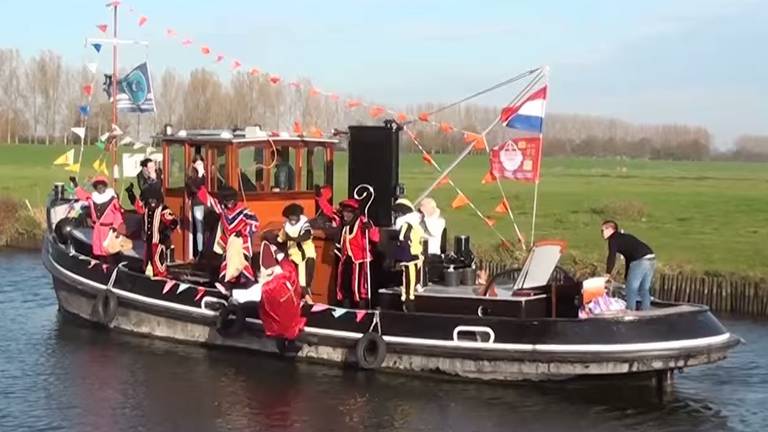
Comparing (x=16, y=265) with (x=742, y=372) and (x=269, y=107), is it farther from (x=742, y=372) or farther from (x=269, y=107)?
(x=742, y=372)

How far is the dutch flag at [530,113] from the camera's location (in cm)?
1365

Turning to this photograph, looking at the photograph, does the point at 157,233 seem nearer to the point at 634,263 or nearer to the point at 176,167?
the point at 176,167

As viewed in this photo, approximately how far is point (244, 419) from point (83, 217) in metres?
8.07

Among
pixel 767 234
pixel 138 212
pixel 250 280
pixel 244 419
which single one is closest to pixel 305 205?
pixel 250 280

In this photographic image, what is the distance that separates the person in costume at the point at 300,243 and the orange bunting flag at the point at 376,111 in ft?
6.29

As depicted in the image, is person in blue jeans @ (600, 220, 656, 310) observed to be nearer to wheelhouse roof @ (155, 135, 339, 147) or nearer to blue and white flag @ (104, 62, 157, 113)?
wheelhouse roof @ (155, 135, 339, 147)

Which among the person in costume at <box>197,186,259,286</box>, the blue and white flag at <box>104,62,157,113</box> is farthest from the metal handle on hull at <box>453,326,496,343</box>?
the blue and white flag at <box>104,62,157,113</box>

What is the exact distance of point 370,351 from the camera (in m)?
13.4

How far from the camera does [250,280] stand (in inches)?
569

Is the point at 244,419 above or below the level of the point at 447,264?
below

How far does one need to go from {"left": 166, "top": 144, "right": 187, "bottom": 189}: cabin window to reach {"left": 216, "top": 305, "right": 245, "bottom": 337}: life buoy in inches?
98.0

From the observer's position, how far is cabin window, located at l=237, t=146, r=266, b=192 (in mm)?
15555

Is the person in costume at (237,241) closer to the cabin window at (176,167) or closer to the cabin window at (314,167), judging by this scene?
the cabin window at (314,167)

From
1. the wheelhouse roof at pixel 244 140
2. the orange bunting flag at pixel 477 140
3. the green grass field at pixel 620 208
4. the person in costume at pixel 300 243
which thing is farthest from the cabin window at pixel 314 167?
the green grass field at pixel 620 208
